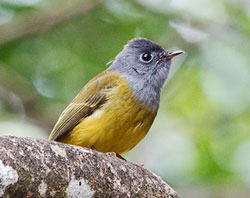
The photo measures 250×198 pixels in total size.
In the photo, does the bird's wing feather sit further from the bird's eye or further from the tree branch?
the tree branch

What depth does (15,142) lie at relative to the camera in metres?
3.42

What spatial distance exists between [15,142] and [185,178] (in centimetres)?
425

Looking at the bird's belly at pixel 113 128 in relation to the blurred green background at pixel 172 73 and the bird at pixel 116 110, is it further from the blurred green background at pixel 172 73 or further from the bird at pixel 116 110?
the blurred green background at pixel 172 73

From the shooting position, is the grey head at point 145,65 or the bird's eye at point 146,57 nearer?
the grey head at point 145,65

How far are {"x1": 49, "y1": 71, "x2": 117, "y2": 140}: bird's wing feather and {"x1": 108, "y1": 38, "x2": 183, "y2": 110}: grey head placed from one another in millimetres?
252

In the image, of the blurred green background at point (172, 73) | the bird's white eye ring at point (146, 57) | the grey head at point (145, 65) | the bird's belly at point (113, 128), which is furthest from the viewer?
the blurred green background at point (172, 73)

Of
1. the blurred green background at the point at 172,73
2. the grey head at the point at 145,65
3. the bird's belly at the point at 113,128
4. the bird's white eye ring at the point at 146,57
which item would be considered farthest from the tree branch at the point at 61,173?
the blurred green background at the point at 172,73

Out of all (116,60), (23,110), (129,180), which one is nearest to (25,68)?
(23,110)

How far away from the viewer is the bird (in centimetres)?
502

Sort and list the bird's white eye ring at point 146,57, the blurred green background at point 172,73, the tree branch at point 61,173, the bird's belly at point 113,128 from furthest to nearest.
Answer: the blurred green background at point 172,73 < the bird's white eye ring at point 146,57 < the bird's belly at point 113,128 < the tree branch at point 61,173

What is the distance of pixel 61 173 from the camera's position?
343 centimetres

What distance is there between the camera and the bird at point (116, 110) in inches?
198

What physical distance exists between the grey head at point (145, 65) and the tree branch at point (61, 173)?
177 centimetres

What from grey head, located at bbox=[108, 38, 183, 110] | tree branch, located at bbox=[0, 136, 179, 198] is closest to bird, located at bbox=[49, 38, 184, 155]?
grey head, located at bbox=[108, 38, 183, 110]
